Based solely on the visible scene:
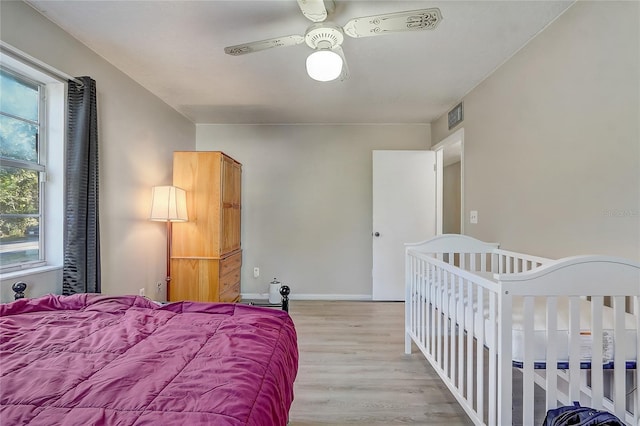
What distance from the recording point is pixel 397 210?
376 cm

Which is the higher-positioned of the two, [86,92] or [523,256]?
[86,92]

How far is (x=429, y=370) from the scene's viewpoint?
215 centimetres

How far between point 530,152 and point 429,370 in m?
1.69

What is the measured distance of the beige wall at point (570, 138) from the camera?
1388 mm

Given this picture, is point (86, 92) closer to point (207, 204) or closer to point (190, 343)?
point (207, 204)

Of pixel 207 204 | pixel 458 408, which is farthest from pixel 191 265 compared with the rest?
pixel 458 408

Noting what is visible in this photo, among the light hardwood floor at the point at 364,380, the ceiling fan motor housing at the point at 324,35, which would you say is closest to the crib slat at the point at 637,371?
the light hardwood floor at the point at 364,380

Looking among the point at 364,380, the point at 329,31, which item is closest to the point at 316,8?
the point at 329,31

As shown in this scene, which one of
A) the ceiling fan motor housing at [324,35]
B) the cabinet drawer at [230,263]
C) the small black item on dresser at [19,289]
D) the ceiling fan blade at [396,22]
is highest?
the ceiling fan motor housing at [324,35]

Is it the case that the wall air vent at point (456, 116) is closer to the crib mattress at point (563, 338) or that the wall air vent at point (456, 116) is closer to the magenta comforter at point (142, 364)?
the crib mattress at point (563, 338)

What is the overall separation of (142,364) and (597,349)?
5.34 feet

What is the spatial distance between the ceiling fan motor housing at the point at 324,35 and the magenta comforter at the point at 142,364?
148cm

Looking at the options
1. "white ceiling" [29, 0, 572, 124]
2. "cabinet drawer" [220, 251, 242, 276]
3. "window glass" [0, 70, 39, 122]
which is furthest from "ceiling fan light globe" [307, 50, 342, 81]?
"cabinet drawer" [220, 251, 242, 276]

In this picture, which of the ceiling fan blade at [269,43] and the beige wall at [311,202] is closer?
the ceiling fan blade at [269,43]
